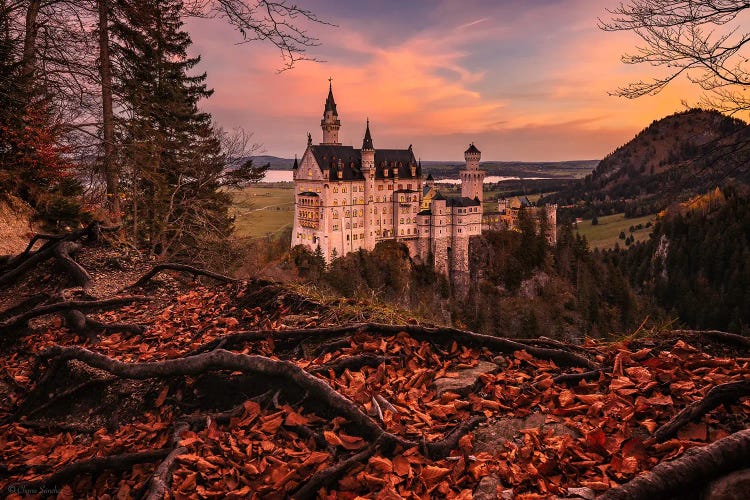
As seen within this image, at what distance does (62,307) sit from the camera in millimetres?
7879

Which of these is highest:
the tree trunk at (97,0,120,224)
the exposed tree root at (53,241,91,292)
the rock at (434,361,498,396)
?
the tree trunk at (97,0,120,224)

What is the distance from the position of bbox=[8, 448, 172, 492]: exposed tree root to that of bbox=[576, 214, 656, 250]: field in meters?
183

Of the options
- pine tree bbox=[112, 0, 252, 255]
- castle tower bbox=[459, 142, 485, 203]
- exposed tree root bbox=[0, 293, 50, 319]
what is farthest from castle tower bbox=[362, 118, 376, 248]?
exposed tree root bbox=[0, 293, 50, 319]

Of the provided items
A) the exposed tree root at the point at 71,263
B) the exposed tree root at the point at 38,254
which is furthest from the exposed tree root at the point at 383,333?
the exposed tree root at the point at 38,254

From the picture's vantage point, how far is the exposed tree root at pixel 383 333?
6098 mm

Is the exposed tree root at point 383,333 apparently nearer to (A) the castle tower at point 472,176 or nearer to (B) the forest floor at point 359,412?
(B) the forest floor at point 359,412

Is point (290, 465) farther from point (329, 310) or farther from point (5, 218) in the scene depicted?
point (5, 218)

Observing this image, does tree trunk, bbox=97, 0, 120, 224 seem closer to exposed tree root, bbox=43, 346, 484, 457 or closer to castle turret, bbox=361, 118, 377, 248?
exposed tree root, bbox=43, 346, 484, 457

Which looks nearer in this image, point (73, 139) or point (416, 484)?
point (416, 484)

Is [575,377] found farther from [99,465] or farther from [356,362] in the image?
[99,465]

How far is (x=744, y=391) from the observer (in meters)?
3.97

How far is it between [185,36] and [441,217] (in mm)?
64818

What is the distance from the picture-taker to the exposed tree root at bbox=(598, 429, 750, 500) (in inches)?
117

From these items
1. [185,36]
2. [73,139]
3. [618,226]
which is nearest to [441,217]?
[185,36]
